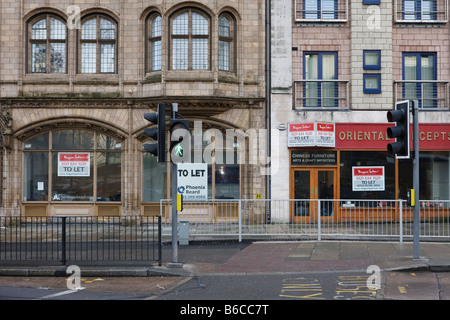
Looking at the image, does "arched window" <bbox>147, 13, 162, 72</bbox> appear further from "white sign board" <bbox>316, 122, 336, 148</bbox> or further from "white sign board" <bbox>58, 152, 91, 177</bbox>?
"white sign board" <bbox>316, 122, 336, 148</bbox>

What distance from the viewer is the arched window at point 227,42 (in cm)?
1873

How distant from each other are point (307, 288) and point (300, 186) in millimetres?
9951

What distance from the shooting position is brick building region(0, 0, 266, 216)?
1858 cm

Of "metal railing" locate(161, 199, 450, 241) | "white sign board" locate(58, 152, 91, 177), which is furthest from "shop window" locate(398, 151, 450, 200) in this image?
"white sign board" locate(58, 152, 91, 177)

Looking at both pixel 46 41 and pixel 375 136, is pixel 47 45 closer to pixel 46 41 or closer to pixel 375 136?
pixel 46 41

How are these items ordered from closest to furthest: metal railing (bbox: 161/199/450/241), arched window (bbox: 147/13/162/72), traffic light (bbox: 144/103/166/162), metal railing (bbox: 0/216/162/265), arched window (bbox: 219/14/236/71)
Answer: traffic light (bbox: 144/103/166/162)
metal railing (bbox: 0/216/162/265)
metal railing (bbox: 161/199/450/241)
arched window (bbox: 147/13/162/72)
arched window (bbox: 219/14/236/71)

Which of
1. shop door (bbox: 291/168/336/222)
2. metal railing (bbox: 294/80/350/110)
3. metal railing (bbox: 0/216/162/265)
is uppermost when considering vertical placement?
metal railing (bbox: 294/80/350/110)

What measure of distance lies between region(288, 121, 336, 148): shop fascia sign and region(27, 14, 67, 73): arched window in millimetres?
8475

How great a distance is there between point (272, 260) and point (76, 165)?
9.59 metres

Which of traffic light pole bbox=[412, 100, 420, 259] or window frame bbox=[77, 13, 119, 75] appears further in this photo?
window frame bbox=[77, 13, 119, 75]

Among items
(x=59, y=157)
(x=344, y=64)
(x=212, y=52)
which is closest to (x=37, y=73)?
(x=59, y=157)

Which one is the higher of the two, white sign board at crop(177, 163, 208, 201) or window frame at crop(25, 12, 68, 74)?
window frame at crop(25, 12, 68, 74)

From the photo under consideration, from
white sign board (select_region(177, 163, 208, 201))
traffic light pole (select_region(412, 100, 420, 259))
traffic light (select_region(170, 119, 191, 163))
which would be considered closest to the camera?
traffic light (select_region(170, 119, 191, 163))

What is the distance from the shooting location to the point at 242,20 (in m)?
18.8
